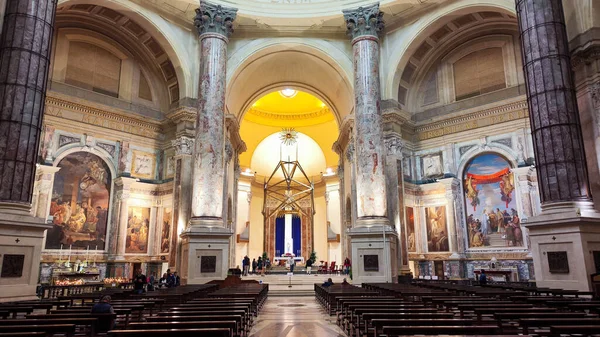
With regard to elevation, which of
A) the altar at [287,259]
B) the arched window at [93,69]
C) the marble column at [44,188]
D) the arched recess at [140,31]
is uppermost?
the arched recess at [140,31]

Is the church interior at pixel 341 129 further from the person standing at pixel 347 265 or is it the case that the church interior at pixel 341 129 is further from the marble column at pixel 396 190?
the person standing at pixel 347 265

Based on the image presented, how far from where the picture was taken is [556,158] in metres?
11.0

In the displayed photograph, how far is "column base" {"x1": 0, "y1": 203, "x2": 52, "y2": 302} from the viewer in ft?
31.0

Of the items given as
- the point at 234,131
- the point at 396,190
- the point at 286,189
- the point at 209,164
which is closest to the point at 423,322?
the point at 209,164

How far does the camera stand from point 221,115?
17.1m

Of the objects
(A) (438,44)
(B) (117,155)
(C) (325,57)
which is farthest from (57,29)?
(A) (438,44)

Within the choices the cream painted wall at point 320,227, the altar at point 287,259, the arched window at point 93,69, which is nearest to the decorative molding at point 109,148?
the arched window at point 93,69

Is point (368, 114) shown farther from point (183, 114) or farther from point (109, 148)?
point (109, 148)

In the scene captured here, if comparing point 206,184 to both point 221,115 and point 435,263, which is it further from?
point 435,263

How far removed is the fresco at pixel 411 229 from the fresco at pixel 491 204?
2326 mm

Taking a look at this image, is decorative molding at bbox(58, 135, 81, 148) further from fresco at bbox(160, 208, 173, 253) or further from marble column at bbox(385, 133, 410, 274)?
marble column at bbox(385, 133, 410, 274)

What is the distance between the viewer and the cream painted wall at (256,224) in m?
32.0

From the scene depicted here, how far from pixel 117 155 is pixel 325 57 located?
10394mm

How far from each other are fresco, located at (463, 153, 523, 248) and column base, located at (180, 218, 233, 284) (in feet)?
34.7
